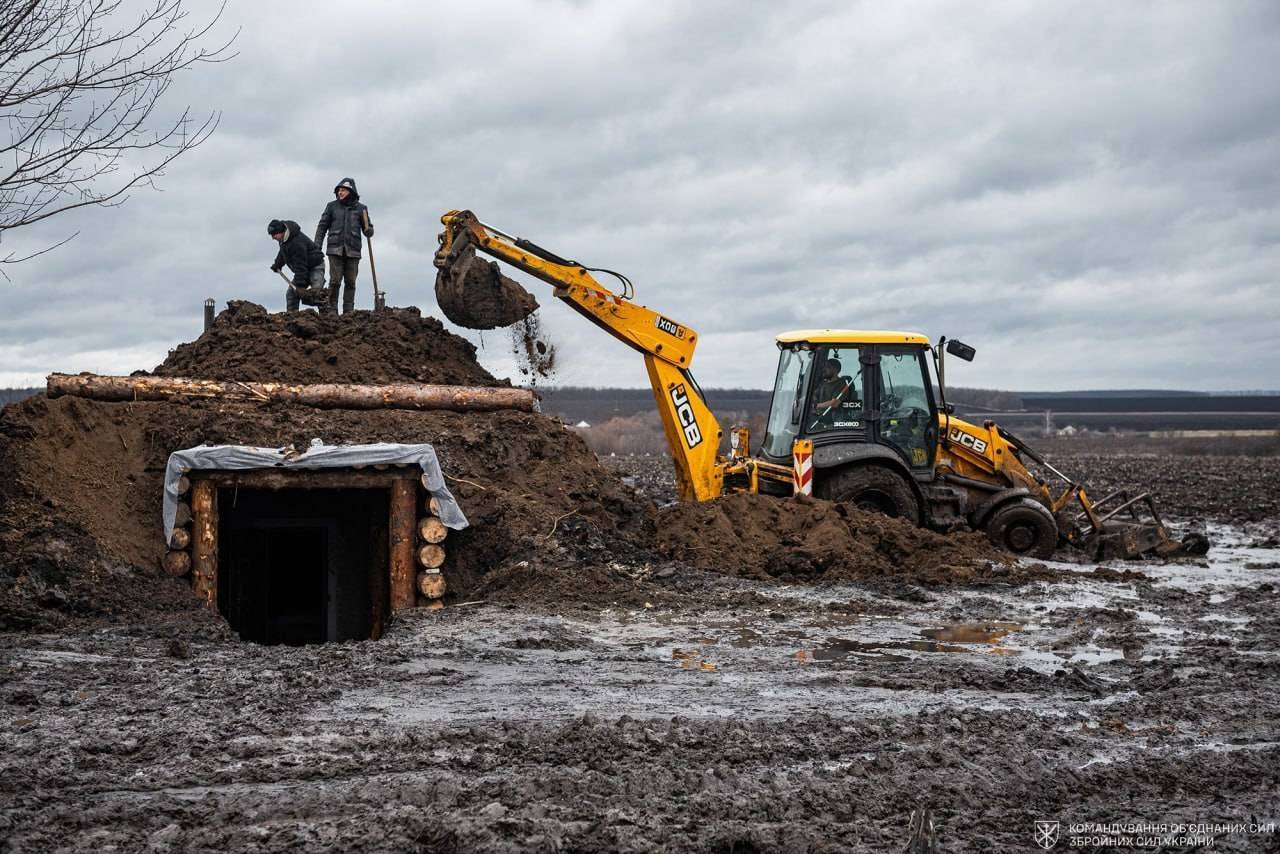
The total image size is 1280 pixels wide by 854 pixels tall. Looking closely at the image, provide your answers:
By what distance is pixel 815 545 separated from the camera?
1323cm

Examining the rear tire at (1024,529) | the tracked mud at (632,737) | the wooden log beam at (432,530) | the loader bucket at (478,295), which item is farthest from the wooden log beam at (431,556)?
the rear tire at (1024,529)

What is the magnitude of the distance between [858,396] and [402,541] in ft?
18.8

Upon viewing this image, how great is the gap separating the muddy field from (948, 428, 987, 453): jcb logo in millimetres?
4858

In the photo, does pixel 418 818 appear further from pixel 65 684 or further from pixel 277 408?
pixel 277 408

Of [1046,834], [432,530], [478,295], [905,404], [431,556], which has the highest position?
[478,295]

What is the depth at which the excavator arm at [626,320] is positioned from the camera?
1423 centimetres

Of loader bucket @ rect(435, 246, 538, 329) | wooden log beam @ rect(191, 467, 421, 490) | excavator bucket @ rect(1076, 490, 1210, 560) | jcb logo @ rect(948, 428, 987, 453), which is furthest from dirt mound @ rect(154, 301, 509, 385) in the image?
excavator bucket @ rect(1076, 490, 1210, 560)

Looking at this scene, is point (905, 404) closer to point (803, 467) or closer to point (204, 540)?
point (803, 467)

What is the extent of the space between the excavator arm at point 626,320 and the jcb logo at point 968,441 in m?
2.91

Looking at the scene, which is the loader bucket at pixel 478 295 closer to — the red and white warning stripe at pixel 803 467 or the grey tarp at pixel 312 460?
the grey tarp at pixel 312 460

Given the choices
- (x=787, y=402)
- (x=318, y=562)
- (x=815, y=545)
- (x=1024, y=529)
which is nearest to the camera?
(x=815, y=545)

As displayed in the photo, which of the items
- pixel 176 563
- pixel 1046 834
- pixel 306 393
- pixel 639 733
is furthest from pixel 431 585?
pixel 1046 834

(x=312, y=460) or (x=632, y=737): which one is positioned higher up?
(x=312, y=460)

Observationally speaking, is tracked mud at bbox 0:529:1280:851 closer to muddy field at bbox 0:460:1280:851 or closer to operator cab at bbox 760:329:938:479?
muddy field at bbox 0:460:1280:851
